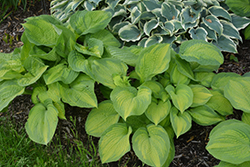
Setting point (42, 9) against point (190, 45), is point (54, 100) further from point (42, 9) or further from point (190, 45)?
point (42, 9)

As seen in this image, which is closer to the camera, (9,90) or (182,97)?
(182,97)

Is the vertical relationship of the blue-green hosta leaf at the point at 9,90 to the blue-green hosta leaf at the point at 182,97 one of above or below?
below

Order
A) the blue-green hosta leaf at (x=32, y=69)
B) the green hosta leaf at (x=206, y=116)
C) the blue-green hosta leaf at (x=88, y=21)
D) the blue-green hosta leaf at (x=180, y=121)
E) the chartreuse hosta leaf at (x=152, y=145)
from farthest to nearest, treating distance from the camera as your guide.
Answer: the blue-green hosta leaf at (x=88, y=21) → the blue-green hosta leaf at (x=32, y=69) → the green hosta leaf at (x=206, y=116) → the blue-green hosta leaf at (x=180, y=121) → the chartreuse hosta leaf at (x=152, y=145)

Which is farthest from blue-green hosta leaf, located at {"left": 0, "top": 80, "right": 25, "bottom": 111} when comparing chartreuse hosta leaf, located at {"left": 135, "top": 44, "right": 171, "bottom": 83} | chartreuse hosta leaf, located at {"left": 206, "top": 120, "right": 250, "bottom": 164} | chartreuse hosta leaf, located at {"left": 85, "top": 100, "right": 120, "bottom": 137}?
chartreuse hosta leaf, located at {"left": 206, "top": 120, "right": 250, "bottom": 164}

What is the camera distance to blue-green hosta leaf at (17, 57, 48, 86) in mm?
2334

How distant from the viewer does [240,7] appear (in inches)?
114

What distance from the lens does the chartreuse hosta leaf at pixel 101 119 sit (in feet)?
7.50

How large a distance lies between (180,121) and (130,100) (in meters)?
0.51

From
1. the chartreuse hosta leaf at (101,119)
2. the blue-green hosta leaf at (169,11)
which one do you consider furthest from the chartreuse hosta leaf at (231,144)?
the blue-green hosta leaf at (169,11)

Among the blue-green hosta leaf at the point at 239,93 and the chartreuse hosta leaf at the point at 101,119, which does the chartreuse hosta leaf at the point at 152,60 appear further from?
the blue-green hosta leaf at the point at 239,93

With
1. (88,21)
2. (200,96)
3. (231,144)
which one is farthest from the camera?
(88,21)

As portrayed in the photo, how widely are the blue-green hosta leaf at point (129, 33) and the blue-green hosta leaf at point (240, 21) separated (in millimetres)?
1251

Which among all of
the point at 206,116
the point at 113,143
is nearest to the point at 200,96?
the point at 206,116

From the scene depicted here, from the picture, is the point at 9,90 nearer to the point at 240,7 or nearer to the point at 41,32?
the point at 41,32
